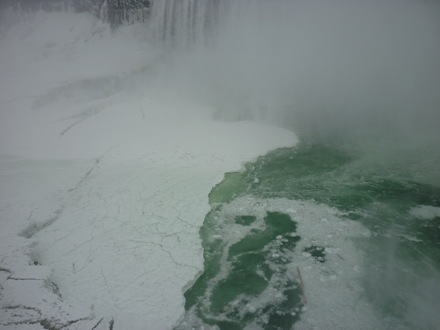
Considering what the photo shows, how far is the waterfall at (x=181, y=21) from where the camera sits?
48.5 feet

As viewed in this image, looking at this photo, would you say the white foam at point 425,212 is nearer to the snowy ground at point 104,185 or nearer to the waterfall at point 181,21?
the snowy ground at point 104,185

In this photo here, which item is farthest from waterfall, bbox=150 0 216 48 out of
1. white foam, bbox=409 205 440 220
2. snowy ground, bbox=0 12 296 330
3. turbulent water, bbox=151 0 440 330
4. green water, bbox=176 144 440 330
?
white foam, bbox=409 205 440 220

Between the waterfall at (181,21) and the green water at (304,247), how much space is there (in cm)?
917

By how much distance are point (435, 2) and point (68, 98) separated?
14.4 metres

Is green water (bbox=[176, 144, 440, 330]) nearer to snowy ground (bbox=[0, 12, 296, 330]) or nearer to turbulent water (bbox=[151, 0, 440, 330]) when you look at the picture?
turbulent water (bbox=[151, 0, 440, 330])

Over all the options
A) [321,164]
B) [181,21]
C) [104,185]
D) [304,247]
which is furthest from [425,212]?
[181,21]

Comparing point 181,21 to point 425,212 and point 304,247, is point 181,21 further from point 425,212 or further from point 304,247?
point 304,247

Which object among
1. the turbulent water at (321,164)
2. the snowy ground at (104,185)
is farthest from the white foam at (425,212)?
the snowy ground at (104,185)

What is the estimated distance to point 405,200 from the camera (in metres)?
6.40

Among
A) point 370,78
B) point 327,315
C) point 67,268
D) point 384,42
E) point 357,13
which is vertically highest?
point 357,13

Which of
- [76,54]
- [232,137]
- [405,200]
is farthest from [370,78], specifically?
[76,54]

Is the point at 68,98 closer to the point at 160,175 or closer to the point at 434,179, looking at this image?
the point at 160,175

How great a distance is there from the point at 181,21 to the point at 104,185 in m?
10.5

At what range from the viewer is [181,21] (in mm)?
15258
